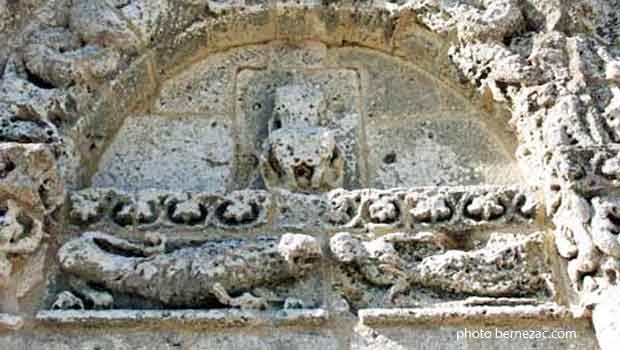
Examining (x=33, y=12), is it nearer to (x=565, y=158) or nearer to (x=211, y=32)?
(x=211, y=32)

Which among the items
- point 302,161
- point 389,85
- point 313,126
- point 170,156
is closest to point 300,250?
point 302,161

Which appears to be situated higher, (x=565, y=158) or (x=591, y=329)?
(x=565, y=158)

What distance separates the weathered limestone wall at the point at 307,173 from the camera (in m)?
3.76

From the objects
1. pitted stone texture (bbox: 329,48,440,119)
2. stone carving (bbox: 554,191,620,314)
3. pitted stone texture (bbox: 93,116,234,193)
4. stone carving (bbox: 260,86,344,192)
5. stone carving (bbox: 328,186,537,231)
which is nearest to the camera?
stone carving (bbox: 554,191,620,314)

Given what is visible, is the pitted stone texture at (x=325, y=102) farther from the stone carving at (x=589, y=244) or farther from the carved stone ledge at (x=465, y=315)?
the stone carving at (x=589, y=244)

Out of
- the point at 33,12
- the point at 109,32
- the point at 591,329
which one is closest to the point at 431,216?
the point at 591,329

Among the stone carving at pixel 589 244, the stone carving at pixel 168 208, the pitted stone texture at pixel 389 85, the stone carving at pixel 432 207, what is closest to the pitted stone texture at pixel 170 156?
the stone carving at pixel 168 208

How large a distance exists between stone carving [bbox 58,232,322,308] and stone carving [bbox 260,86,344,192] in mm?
381

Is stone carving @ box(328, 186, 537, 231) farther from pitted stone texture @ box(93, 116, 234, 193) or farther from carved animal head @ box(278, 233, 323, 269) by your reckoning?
pitted stone texture @ box(93, 116, 234, 193)

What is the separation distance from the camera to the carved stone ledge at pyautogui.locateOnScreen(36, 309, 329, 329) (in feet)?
12.2

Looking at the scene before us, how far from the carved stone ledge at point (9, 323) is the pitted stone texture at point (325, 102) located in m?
1.15

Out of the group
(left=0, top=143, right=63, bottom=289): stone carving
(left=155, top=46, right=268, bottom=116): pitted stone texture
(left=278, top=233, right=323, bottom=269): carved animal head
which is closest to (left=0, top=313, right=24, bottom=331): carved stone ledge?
(left=0, top=143, right=63, bottom=289): stone carving

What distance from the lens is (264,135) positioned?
179 inches

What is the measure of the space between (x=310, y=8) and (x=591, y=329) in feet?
6.72
